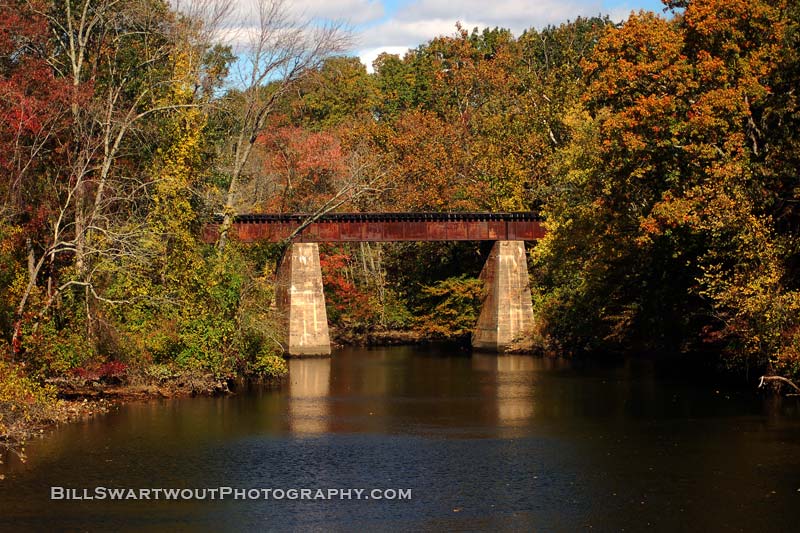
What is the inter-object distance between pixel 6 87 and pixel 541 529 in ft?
67.3

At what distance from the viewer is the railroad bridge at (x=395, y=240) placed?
178ft

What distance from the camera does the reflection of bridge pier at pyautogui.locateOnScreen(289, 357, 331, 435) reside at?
3110cm

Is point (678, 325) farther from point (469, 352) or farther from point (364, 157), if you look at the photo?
point (364, 157)

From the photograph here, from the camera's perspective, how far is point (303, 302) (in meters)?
A: 54.2

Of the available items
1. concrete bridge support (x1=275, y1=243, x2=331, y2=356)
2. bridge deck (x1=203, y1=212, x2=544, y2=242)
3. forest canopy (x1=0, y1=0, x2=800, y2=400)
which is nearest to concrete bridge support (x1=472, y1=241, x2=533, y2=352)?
bridge deck (x1=203, y1=212, x2=544, y2=242)

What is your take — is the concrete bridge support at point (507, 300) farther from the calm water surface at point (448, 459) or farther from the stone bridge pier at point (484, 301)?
the calm water surface at point (448, 459)

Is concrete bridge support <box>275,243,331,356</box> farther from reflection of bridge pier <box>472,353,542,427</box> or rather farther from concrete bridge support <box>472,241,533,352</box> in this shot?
concrete bridge support <box>472,241,533,352</box>

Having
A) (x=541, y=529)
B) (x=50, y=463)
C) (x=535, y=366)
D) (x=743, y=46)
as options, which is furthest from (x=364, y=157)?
(x=541, y=529)

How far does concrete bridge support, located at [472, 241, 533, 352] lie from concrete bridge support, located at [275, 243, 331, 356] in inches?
362

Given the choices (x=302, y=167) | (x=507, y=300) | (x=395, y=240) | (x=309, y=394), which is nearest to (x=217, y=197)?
(x=309, y=394)

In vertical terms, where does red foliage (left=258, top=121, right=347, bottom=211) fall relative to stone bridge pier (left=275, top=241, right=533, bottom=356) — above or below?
above

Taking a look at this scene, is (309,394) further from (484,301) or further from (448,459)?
(484,301)

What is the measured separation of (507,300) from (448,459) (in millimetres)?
31670

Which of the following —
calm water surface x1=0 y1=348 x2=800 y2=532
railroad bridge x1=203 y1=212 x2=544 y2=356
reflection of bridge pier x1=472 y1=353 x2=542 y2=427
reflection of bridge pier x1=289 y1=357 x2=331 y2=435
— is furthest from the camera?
railroad bridge x1=203 y1=212 x2=544 y2=356
